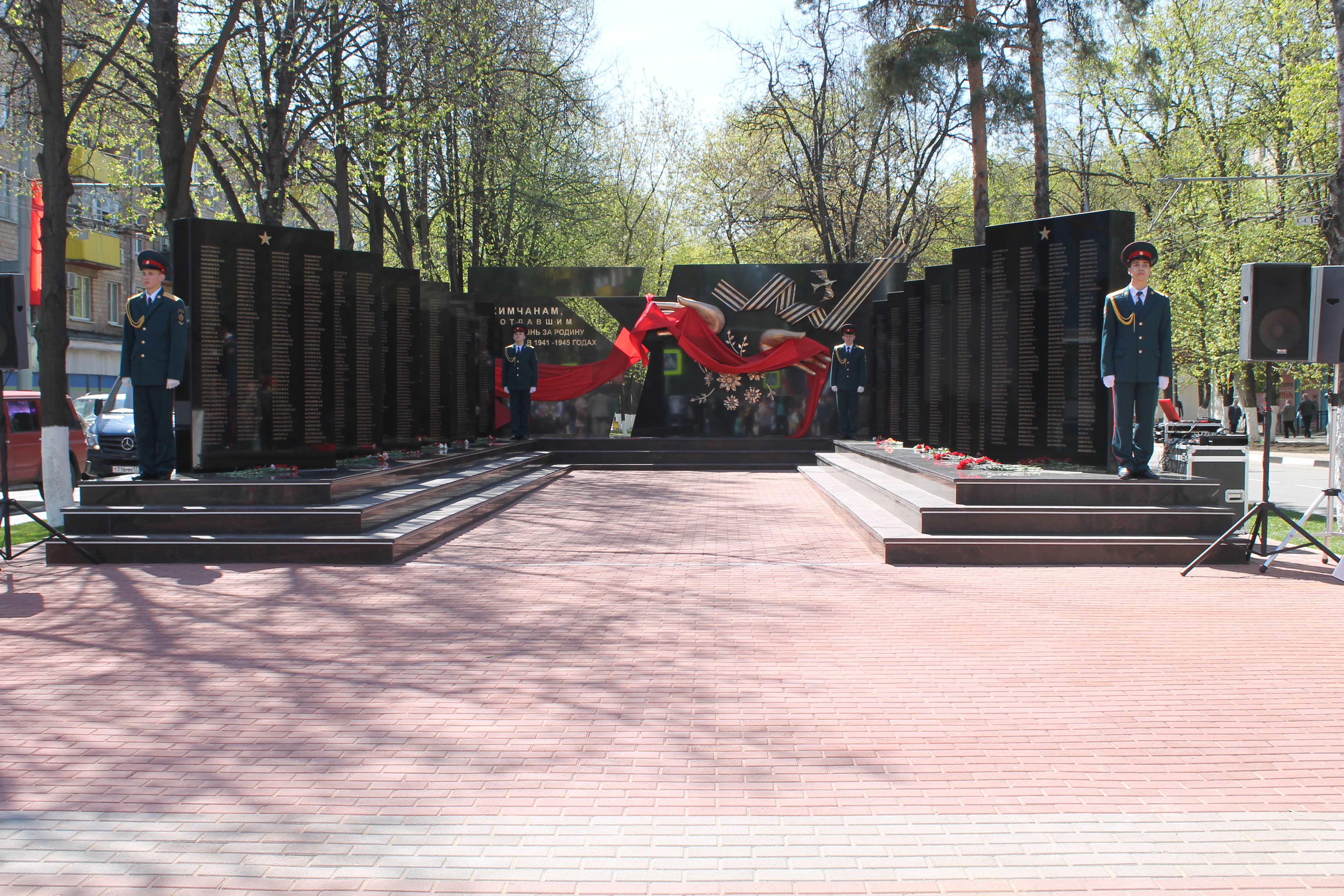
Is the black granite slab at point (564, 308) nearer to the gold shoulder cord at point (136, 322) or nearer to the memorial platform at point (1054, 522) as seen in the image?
the gold shoulder cord at point (136, 322)

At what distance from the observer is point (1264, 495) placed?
800 cm

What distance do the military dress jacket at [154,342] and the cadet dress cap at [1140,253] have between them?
30.7 ft

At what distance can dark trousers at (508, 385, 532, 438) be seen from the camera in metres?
19.6

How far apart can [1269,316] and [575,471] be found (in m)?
13.3

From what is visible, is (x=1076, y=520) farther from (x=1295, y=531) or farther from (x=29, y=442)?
(x=29, y=442)

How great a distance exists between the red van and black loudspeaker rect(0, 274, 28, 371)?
6516mm

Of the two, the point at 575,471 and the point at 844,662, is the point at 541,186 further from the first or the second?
the point at 844,662

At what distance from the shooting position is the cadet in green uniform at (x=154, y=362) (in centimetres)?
972

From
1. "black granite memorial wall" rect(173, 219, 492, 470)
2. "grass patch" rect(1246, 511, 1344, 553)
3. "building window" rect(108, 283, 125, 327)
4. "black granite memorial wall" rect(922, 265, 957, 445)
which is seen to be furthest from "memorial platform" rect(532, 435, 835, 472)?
"building window" rect(108, 283, 125, 327)

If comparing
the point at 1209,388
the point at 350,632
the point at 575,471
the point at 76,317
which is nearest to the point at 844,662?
the point at 350,632

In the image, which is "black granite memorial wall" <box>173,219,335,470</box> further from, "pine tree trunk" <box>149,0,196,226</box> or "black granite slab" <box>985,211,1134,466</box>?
"black granite slab" <box>985,211,1134,466</box>

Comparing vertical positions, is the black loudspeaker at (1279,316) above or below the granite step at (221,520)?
above

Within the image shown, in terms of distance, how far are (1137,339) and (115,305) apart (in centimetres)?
4132

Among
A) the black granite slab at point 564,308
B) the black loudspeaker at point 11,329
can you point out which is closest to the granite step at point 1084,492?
the black loudspeaker at point 11,329
